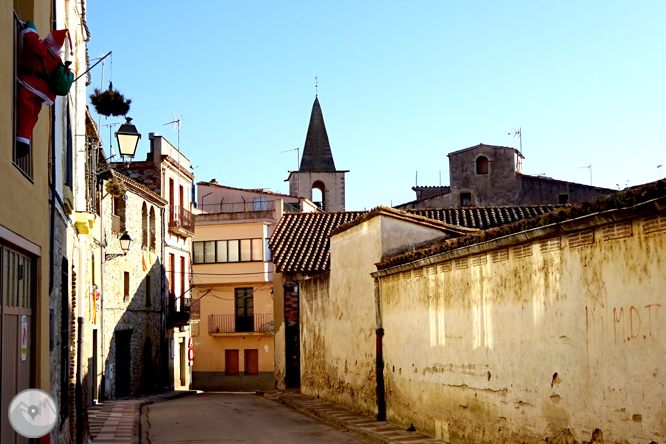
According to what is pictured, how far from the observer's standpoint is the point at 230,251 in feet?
159

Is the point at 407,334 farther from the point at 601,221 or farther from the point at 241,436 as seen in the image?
the point at 601,221

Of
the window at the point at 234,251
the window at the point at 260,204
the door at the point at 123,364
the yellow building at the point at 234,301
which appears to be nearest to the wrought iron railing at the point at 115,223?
the door at the point at 123,364

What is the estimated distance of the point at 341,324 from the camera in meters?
20.5

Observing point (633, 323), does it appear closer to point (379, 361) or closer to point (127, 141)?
point (379, 361)

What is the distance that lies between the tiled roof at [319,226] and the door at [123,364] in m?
7.61

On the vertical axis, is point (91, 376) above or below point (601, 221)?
below

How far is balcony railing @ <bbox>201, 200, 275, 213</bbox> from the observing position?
51656 millimetres

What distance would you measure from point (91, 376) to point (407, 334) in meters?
13.5

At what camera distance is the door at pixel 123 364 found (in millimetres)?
30703

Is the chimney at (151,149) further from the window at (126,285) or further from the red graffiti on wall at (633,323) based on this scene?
the red graffiti on wall at (633,323)

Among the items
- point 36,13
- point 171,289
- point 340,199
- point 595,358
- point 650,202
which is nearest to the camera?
Answer: point 650,202

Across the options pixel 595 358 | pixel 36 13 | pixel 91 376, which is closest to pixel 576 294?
pixel 595 358

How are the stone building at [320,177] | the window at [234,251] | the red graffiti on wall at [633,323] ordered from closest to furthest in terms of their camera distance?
1. the red graffiti on wall at [633,323]
2. the window at [234,251]
3. the stone building at [320,177]

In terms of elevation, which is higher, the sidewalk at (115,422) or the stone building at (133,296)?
the stone building at (133,296)
